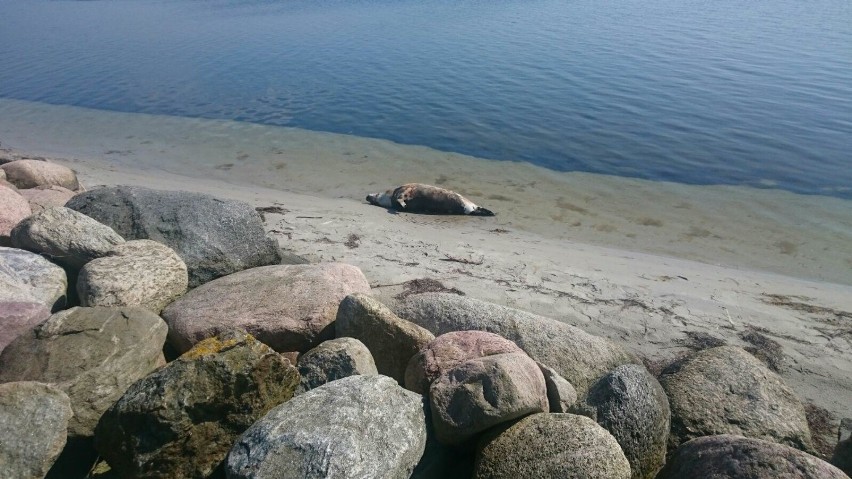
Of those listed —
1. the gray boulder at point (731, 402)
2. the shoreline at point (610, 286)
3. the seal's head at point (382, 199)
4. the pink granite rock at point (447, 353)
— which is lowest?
the seal's head at point (382, 199)

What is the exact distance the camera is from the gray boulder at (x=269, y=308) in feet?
16.1

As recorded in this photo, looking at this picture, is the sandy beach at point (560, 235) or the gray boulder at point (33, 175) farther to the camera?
the gray boulder at point (33, 175)

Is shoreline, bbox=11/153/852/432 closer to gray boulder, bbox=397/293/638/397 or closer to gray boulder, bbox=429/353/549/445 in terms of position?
gray boulder, bbox=397/293/638/397

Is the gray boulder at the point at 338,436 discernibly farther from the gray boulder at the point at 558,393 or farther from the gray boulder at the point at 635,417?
the gray boulder at the point at 635,417

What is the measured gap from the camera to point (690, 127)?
1513 centimetres

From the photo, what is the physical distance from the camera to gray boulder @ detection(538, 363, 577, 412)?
410 centimetres

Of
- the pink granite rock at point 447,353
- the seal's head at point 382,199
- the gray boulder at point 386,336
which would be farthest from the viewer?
the seal's head at point 382,199

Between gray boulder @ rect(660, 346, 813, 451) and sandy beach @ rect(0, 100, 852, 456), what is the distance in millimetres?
995

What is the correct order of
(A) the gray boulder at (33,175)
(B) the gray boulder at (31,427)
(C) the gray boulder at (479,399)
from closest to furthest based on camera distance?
(B) the gray boulder at (31,427) → (C) the gray boulder at (479,399) → (A) the gray boulder at (33,175)

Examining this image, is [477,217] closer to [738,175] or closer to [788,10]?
[738,175]

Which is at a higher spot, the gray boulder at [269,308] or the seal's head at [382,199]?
the gray boulder at [269,308]

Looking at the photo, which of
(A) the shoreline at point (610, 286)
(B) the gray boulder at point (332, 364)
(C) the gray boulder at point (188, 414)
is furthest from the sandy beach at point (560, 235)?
(C) the gray boulder at point (188, 414)

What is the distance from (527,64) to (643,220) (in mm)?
12668

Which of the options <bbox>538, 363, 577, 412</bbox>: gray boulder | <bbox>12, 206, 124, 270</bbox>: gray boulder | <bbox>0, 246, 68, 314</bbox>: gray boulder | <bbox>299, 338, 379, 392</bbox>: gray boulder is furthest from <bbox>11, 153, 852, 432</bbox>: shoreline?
<bbox>0, 246, 68, 314</bbox>: gray boulder
